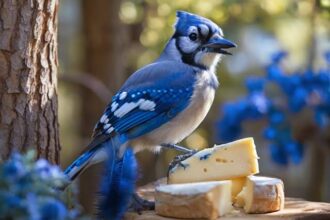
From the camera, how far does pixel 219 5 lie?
496 centimetres

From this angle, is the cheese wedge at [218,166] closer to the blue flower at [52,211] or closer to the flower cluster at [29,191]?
the flower cluster at [29,191]

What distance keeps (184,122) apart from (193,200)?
→ 2.09ft

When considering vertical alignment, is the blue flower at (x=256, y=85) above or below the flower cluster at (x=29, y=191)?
above

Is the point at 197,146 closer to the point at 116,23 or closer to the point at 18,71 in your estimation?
the point at 116,23

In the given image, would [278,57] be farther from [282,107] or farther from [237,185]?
[237,185]

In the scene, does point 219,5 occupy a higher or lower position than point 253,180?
higher

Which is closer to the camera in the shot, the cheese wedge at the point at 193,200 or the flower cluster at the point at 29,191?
the flower cluster at the point at 29,191

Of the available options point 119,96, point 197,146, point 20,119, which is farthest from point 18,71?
point 197,146

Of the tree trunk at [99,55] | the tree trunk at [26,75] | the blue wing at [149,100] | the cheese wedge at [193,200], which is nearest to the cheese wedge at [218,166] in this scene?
the cheese wedge at [193,200]

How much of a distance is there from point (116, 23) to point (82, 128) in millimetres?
714

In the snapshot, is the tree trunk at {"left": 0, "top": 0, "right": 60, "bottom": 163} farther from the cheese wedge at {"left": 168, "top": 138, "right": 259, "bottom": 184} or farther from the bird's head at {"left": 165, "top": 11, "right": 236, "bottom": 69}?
the bird's head at {"left": 165, "top": 11, "right": 236, "bottom": 69}

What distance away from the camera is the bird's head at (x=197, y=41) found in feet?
11.1

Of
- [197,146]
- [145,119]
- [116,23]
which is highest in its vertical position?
[116,23]

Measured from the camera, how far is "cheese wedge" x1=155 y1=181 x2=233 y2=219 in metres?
2.70
